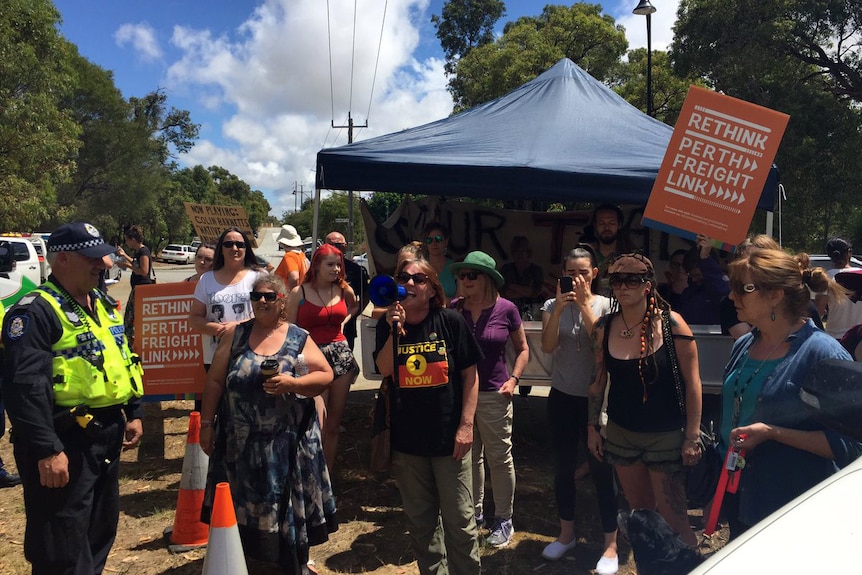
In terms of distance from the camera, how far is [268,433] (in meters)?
2.83

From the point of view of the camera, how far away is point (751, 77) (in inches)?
651

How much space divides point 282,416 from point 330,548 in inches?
49.4

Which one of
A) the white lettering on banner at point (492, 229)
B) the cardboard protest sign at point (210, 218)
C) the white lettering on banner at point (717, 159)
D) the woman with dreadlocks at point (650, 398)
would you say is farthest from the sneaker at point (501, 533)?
the cardboard protest sign at point (210, 218)

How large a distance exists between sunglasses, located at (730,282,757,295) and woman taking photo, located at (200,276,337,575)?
185cm

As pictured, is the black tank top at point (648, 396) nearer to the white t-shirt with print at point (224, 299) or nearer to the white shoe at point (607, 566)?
the white shoe at point (607, 566)

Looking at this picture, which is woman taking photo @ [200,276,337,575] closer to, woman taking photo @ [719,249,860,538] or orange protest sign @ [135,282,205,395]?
woman taking photo @ [719,249,860,538]

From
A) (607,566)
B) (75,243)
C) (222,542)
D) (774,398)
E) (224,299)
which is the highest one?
(75,243)

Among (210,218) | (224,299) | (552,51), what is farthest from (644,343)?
(552,51)

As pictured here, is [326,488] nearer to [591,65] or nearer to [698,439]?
[698,439]

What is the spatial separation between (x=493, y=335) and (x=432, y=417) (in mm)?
832

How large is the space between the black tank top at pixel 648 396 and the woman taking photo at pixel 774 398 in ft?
1.65

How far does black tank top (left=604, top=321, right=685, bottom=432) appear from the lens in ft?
9.16

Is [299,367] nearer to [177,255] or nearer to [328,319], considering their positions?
[328,319]

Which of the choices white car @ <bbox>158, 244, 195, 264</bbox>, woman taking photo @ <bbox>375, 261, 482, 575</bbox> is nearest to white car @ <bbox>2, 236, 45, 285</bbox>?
woman taking photo @ <bbox>375, 261, 482, 575</bbox>
